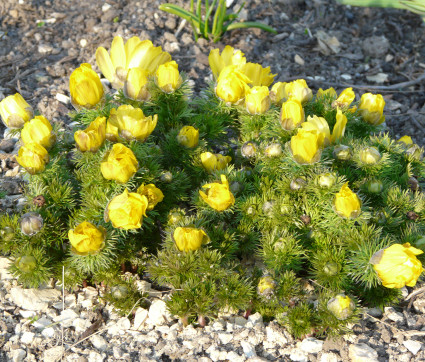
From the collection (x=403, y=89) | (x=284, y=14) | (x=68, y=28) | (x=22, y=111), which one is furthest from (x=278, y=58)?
(x=22, y=111)

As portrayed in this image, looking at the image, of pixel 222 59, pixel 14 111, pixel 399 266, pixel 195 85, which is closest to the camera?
pixel 399 266

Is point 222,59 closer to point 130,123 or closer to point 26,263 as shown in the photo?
point 130,123

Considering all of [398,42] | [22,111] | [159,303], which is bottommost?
[159,303]

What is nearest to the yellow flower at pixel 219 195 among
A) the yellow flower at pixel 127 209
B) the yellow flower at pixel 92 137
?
the yellow flower at pixel 127 209

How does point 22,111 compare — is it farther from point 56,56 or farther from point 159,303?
point 56,56

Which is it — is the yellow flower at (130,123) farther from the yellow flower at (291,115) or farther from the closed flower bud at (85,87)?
the yellow flower at (291,115)

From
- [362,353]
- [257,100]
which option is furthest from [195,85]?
[362,353]

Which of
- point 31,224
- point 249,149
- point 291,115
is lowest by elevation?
point 31,224
